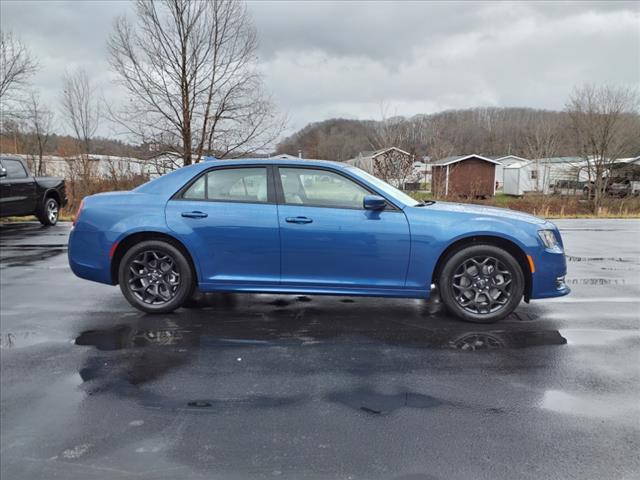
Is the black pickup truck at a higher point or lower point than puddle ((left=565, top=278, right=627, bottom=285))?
higher

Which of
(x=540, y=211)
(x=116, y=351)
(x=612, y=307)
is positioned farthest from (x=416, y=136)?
(x=116, y=351)

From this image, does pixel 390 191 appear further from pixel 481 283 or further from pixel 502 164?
pixel 502 164

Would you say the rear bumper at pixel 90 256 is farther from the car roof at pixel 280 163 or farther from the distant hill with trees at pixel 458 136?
the distant hill with trees at pixel 458 136

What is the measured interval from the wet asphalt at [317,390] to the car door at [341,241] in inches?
17.7

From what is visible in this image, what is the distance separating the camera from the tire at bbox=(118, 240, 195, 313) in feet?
14.9

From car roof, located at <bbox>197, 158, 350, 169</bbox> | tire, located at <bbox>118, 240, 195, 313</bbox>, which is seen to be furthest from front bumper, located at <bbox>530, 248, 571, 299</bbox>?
tire, located at <bbox>118, 240, 195, 313</bbox>

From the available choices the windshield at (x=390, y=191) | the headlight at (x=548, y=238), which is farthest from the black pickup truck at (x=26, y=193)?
the headlight at (x=548, y=238)

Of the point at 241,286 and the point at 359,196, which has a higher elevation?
the point at 359,196

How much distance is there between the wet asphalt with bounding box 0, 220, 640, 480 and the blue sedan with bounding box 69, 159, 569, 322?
0.35 meters

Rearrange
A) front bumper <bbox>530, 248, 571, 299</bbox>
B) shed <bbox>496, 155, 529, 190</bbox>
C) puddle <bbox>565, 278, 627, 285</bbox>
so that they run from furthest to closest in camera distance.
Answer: shed <bbox>496, 155, 529, 190</bbox>, puddle <bbox>565, 278, 627, 285</bbox>, front bumper <bbox>530, 248, 571, 299</bbox>

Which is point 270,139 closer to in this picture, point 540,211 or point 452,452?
point 540,211

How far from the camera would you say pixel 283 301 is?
16.8ft

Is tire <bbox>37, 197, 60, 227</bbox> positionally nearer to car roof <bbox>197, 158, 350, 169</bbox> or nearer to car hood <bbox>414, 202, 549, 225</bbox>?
car roof <bbox>197, 158, 350, 169</bbox>

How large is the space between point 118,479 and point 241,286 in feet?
7.90
